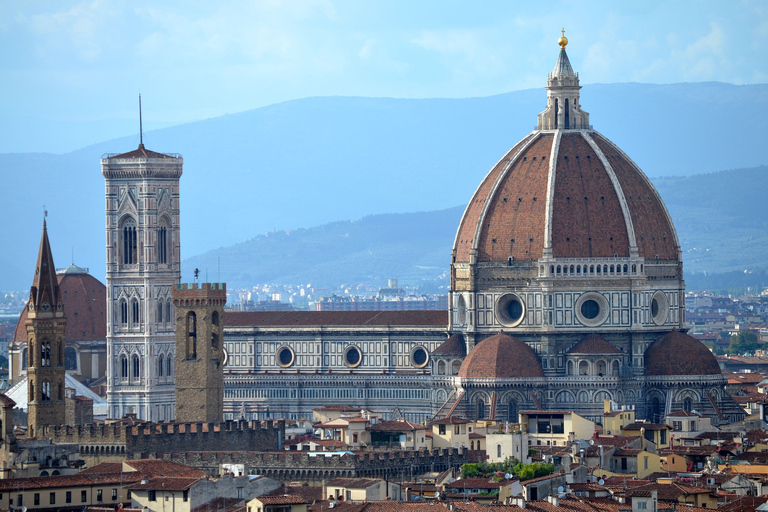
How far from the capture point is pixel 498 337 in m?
138

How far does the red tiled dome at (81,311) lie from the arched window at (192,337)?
45.9m

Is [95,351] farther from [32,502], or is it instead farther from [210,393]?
[32,502]

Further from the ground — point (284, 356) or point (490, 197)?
point (490, 197)

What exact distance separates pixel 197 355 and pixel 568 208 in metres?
31.4

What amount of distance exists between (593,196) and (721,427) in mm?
19435

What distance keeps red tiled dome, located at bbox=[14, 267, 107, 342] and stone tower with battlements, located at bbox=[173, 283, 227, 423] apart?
45649mm

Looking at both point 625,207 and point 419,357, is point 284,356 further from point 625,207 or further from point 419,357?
point 625,207

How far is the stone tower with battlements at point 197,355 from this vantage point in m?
115

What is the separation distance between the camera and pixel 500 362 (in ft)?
443

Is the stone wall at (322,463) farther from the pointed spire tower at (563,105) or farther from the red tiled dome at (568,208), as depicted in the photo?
the pointed spire tower at (563,105)

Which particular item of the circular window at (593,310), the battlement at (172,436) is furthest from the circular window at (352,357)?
the battlement at (172,436)

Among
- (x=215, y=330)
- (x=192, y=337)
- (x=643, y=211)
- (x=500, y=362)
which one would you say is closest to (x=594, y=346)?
(x=500, y=362)

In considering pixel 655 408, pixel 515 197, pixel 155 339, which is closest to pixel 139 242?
pixel 155 339

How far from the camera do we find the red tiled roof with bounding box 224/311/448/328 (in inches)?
5782
